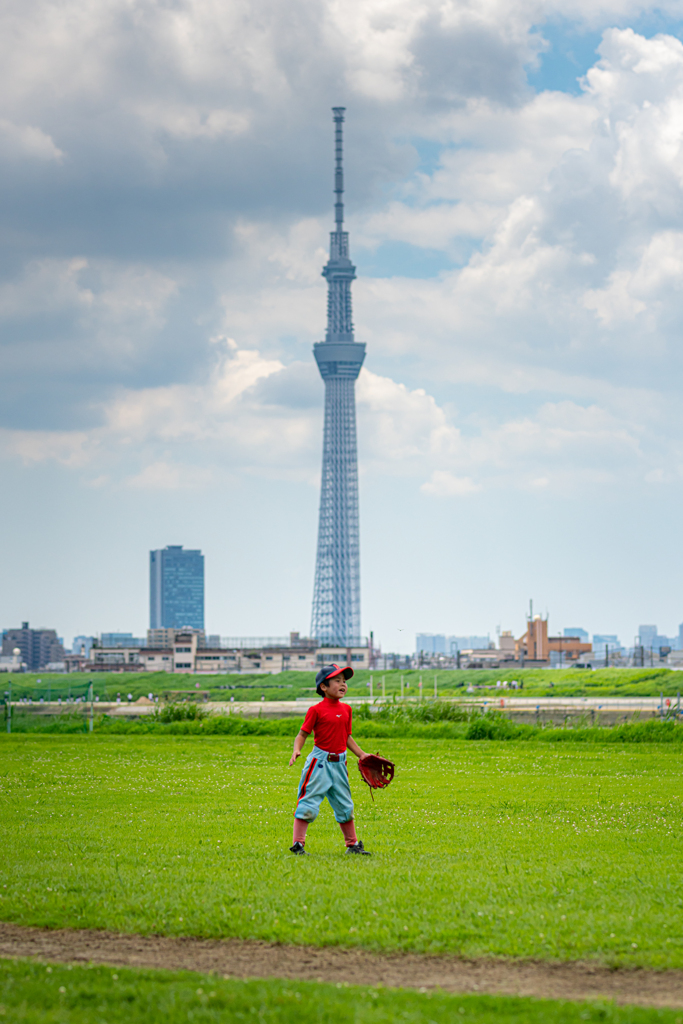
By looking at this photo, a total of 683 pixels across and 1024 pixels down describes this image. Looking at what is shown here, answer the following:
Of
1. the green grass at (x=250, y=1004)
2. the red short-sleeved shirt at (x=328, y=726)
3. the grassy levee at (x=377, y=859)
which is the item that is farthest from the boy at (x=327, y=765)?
the green grass at (x=250, y=1004)

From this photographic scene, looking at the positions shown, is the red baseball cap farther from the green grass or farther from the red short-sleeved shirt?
the green grass

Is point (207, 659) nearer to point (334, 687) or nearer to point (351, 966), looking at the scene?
point (334, 687)

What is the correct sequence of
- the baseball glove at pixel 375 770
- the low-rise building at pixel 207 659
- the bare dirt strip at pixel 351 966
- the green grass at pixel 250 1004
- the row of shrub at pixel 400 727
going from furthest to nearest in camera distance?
the low-rise building at pixel 207 659 < the row of shrub at pixel 400 727 < the baseball glove at pixel 375 770 < the bare dirt strip at pixel 351 966 < the green grass at pixel 250 1004

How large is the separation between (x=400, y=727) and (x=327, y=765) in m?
19.7

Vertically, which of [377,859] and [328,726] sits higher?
[328,726]

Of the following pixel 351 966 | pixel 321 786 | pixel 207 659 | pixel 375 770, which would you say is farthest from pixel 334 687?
pixel 207 659

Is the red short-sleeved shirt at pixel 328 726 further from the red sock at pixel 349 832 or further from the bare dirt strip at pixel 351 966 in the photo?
the bare dirt strip at pixel 351 966

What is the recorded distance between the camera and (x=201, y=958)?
25.0 feet

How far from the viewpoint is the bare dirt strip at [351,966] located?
22.5ft

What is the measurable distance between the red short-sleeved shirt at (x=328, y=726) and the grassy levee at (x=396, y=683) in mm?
42009

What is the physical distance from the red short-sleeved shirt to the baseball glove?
3.21 feet

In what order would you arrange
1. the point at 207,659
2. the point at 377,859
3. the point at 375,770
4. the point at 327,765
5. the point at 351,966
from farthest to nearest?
the point at 207,659
the point at 375,770
the point at 327,765
the point at 377,859
the point at 351,966

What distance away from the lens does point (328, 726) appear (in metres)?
11.5

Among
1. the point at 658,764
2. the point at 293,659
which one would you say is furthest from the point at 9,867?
the point at 293,659
